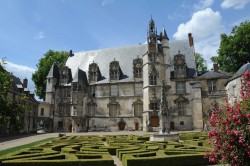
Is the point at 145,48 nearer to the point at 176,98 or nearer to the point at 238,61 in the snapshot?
the point at 176,98

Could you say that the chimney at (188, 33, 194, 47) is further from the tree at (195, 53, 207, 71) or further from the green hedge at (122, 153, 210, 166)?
the green hedge at (122, 153, 210, 166)

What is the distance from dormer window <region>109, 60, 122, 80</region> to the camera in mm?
45406

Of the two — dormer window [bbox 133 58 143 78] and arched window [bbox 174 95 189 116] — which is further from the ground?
dormer window [bbox 133 58 143 78]

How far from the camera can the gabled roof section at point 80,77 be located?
4458cm

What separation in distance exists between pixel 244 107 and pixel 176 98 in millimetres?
33604

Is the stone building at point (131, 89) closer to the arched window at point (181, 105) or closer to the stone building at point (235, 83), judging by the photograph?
the arched window at point (181, 105)

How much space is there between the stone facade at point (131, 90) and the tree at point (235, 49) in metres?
7.02

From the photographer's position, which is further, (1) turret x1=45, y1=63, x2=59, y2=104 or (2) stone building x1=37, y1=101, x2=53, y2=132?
(2) stone building x1=37, y1=101, x2=53, y2=132

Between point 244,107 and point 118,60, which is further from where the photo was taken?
point 118,60

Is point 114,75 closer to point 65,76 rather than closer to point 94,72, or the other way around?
point 94,72

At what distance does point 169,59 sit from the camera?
43250mm

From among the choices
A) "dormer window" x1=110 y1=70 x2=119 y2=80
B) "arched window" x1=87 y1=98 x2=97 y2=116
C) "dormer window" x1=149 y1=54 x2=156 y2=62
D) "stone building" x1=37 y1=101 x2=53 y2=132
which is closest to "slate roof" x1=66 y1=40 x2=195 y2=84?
"dormer window" x1=110 y1=70 x2=119 y2=80

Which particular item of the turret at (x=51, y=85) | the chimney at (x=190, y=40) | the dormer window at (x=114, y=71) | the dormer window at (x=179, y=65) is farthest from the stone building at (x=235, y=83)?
the turret at (x=51, y=85)

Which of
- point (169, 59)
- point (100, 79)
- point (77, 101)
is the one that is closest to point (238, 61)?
point (169, 59)
